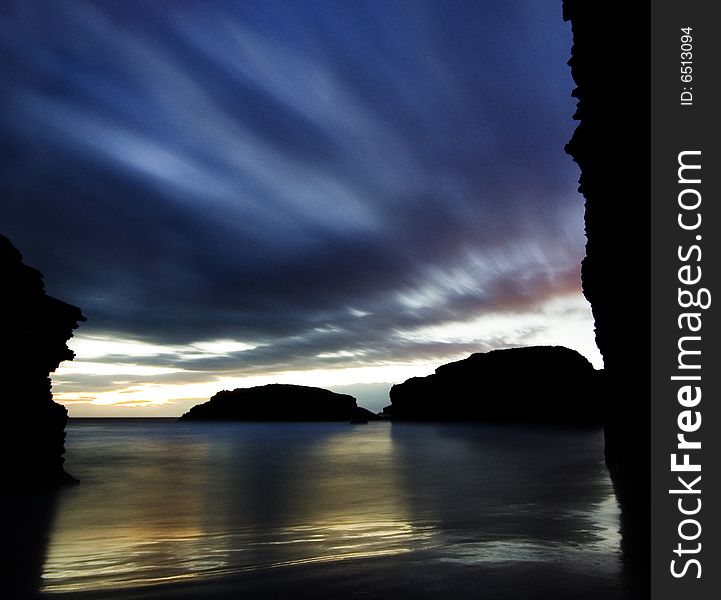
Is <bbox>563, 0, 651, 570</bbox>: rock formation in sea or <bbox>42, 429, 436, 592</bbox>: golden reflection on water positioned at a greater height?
<bbox>563, 0, 651, 570</bbox>: rock formation in sea

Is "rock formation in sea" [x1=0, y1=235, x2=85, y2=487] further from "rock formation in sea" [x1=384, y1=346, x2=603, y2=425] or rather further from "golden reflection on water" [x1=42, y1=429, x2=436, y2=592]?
"rock formation in sea" [x1=384, y1=346, x2=603, y2=425]

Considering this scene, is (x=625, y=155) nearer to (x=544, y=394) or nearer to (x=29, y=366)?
(x=29, y=366)

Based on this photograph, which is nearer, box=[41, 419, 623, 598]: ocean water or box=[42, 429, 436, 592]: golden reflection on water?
box=[41, 419, 623, 598]: ocean water

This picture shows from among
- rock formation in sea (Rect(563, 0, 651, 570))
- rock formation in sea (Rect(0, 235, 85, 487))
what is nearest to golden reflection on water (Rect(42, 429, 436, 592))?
rock formation in sea (Rect(0, 235, 85, 487))

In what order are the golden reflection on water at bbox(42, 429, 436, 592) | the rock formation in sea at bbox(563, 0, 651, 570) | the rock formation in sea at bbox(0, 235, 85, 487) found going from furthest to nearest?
the rock formation in sea at bbox(0, 235, 85, 487)
the golden reflection on water at bbox(42, 429, 436, 592)
the rock formation in sea at bbox(563, 0, 651, 570)

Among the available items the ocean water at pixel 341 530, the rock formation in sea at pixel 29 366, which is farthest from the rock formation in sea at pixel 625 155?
the rock formation in sea at pixel 29 366

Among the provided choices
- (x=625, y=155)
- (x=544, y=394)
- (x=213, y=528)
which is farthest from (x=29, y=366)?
(x=544, y=394)

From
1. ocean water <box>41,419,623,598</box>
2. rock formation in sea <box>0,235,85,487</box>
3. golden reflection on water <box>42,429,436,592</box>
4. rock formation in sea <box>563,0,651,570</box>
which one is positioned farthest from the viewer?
rock formation in sea <box>0,235,85,487</box>

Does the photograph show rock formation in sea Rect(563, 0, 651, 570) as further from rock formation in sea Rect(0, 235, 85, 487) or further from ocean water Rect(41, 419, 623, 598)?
rock formation in sea Rect(0, 235, 85, 487)

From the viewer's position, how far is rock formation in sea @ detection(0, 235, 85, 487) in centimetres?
1719

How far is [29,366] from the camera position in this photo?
17828 mm

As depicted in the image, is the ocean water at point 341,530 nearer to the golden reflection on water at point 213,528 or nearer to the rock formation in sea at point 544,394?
the golden reflection on water at point 213,528

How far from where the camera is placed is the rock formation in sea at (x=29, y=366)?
17188mm
